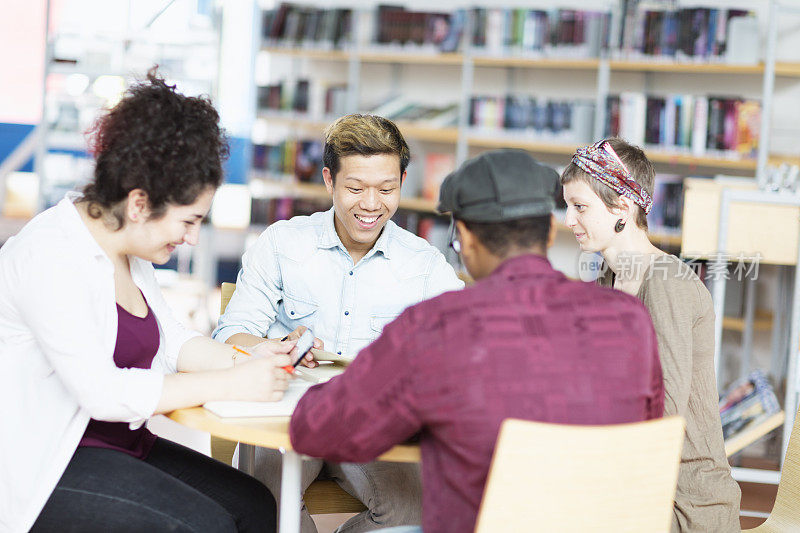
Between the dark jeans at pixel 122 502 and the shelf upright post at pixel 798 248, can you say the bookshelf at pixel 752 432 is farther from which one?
the dark jeans at pixel 122 502

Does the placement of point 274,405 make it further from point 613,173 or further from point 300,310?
point 613,173

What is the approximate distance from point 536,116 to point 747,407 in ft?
6.40

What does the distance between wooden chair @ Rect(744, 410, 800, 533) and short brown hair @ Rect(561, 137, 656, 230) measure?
0.58 meters

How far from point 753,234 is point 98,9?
6.64 metres

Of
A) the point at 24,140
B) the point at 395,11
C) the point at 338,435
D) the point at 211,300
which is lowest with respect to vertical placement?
the point at 211,300

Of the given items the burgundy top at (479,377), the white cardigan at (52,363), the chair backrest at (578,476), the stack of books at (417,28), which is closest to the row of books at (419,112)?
the stack of books at (417,28)

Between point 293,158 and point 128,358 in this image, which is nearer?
point 128,358

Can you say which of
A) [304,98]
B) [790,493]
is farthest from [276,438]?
[304,98]

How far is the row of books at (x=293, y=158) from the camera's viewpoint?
18.0ft

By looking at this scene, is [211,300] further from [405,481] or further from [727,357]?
[405,481]

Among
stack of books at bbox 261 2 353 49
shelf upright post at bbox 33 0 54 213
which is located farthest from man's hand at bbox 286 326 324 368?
shelf upright post at bbox 33 0 54 213

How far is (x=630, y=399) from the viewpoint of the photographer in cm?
128

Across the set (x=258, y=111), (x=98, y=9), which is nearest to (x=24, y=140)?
(x=98, y=9)

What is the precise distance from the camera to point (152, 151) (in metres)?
1.55
